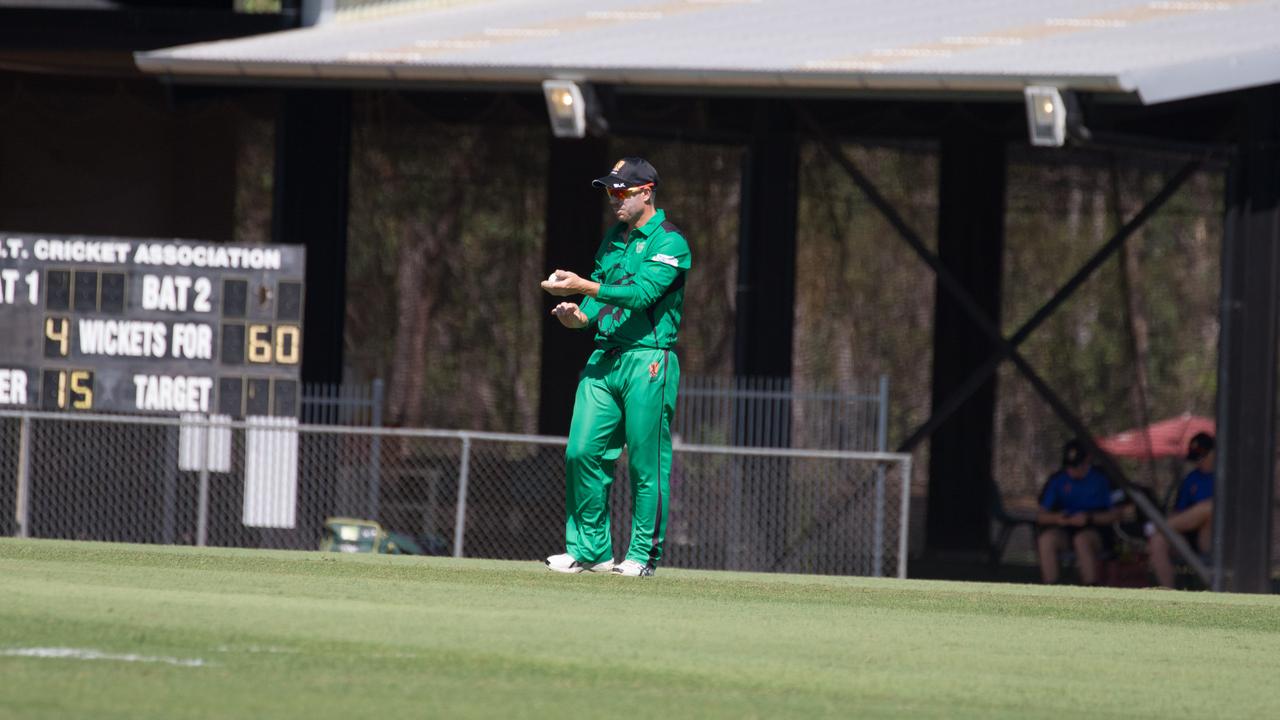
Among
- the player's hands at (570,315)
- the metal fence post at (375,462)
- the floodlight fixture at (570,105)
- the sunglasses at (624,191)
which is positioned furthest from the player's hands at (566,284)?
the metal fence post at (375,462)

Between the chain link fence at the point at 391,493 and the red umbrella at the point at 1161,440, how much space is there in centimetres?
625

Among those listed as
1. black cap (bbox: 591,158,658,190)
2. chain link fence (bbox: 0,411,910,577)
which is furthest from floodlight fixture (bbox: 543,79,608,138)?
black cap (bbox: 591,158,658,190)

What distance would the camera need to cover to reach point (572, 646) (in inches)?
288

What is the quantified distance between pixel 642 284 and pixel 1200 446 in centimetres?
826

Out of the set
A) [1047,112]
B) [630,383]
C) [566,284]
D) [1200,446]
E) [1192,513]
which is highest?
[1047,112]

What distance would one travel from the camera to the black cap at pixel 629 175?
31.8 ft

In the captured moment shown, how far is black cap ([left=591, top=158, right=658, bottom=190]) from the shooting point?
9.68 meters

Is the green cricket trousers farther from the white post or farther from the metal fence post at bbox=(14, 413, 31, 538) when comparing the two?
the metal fence post at bbox=(14, 413, 31, 538)

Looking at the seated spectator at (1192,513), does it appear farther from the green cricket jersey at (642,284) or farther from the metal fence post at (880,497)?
the green cricket jersey at (642,284)

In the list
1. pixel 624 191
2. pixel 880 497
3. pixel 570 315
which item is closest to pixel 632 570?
pixel 570 315

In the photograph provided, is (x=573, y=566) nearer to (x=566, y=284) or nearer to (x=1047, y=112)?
(x=566, y=284)

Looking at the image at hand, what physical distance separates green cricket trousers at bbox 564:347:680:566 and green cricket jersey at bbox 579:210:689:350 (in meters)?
0.08

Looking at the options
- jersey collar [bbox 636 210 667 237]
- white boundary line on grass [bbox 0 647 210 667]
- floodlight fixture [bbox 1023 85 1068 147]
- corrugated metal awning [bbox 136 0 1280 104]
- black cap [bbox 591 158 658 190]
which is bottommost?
white boundary line on grass [bbox 0 647 210 667]

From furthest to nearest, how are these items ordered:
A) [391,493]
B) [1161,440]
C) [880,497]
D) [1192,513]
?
1. [1161,440]
2. [391,493]
3. [1192,513]
4. [880,497]
